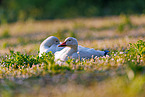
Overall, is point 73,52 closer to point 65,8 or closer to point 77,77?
point 77,77

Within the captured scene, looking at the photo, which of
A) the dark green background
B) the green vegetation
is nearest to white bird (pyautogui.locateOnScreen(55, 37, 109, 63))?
the green vegetation

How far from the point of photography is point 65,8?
75.7ft

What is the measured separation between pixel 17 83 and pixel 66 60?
58.1 inches

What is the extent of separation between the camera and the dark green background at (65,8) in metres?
21.1

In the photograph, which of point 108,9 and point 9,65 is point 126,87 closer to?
point 9,65

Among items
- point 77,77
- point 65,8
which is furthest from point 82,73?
point 65,8

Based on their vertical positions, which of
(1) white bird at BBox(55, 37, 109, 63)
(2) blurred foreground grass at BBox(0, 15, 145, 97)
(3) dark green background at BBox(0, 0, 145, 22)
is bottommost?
(2) blurred foreground grass at BBox(0, 15, 145, 97)

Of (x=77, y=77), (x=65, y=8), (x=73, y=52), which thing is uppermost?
(x=65, y=8)

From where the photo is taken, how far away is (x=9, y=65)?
20.2 ft

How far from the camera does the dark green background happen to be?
69.2ft

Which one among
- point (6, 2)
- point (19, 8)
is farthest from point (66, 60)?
point (6, 2)

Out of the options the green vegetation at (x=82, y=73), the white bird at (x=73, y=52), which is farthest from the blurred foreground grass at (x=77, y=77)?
the white bird at (x=73, y=52)

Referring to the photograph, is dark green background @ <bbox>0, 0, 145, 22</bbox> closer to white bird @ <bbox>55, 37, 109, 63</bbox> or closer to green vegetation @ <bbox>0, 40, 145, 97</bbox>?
white bird @ <bbox>55, 37, 109, 63</bbox>

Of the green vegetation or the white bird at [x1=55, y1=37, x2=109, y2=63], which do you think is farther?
the white bird at [x1=55, y1=37, x2=109, y2=63]
